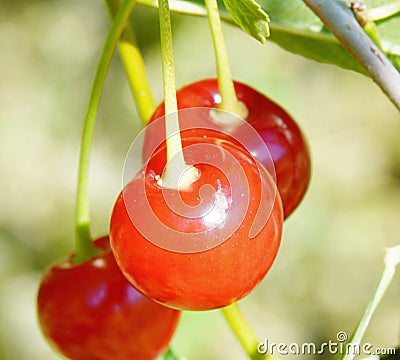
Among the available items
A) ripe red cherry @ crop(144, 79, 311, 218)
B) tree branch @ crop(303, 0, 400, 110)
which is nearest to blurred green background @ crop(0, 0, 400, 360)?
ripe red cherry @ crop(144, 79, 311, 218)

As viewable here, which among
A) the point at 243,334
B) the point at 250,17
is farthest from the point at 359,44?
the point at 243,334

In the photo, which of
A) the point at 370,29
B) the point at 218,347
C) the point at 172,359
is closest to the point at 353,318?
the point at 218,347

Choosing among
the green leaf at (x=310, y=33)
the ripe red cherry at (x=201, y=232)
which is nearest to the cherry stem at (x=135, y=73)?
the green leaf at (x=310, y=33)

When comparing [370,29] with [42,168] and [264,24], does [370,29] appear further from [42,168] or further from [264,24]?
[42,168]

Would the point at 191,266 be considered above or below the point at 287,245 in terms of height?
above

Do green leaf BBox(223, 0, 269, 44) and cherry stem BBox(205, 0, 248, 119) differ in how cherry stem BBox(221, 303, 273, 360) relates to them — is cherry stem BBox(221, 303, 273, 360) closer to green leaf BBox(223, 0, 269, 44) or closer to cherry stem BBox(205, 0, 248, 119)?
cherry stem BBox(205, 0, 248, 119)

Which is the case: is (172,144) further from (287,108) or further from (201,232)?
(287,108)
